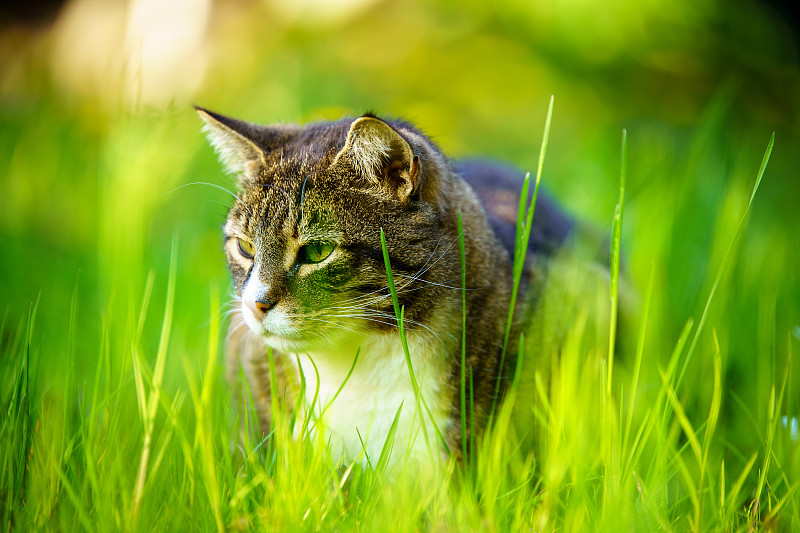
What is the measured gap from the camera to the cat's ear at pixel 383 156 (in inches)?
60.1

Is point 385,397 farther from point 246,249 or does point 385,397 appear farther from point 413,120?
point 413,120

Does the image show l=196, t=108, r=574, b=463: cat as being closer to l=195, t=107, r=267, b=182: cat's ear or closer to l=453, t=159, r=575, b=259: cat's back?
l=195, t=107, r=267, b=182: cat's ear

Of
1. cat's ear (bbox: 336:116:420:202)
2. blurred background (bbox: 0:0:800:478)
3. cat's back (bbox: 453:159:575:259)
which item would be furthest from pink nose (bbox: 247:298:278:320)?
cat's back (bbox: 453:159:575:259)

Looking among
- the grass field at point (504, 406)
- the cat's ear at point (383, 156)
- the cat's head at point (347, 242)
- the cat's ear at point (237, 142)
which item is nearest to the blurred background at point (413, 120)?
the grass field at point (504, 406)

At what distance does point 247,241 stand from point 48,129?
8.02 feet

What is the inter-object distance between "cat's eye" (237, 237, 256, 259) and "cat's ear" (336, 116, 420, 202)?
0.36 m

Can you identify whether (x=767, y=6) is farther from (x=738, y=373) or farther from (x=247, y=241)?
(x=247, y=241)

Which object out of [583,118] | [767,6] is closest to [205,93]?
[583,118]

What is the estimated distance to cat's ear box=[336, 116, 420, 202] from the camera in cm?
153

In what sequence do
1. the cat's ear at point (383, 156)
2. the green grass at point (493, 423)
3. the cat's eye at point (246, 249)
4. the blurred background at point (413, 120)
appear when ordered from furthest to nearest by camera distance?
the blurred background at point (413, 120), the cat's eye at point (246, 249), the cat's ear at point (383, 156), the green grass at point (493, 423)

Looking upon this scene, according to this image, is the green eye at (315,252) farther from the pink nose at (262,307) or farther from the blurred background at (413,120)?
the blurred background at (413,120)

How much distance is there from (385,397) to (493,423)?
0.30m

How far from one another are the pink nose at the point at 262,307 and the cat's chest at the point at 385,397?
170mm

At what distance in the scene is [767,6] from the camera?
3.31m
